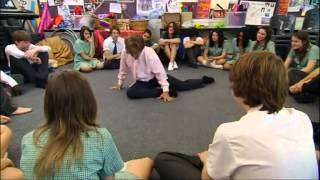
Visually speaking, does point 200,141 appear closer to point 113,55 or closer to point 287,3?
point 113,55

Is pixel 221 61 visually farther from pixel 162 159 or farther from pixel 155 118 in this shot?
pixel 162 159

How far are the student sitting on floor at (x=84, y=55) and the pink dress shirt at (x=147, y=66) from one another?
1135 millimetres

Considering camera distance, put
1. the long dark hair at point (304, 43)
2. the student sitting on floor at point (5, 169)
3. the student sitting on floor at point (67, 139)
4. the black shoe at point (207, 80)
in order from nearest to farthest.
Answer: the student sitting on floor at point (67, 139), the student sitting on floor at point (5, 169), the long dark hair at point (304, 43), the black shoe at point (207, 80)

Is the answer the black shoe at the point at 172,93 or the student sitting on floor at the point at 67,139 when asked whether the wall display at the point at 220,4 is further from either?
the student sitting on floor at the point at 67,139

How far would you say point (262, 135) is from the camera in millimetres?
668

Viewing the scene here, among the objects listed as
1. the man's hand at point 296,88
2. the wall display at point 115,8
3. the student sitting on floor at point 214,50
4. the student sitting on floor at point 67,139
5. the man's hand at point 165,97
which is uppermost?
the wall display at point 115,8

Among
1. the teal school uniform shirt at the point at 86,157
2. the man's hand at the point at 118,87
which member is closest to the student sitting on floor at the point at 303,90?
the teal school uniform shirt at the point at 86,157

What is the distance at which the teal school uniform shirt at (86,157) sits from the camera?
0.81 m

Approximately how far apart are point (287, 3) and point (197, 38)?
1249 millimetres

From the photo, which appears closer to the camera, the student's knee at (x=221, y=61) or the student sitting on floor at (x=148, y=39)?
the student's knee at (x=221, y=61)

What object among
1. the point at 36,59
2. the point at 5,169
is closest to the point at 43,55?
the point at 36,59

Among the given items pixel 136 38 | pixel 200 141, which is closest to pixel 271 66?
pixel 200 141

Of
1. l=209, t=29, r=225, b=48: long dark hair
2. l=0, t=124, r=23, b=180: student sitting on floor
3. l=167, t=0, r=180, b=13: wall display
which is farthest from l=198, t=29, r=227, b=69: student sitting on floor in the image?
l=0, t=124, r=23, b=180: student sitting on floor

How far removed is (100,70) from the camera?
3613mm
